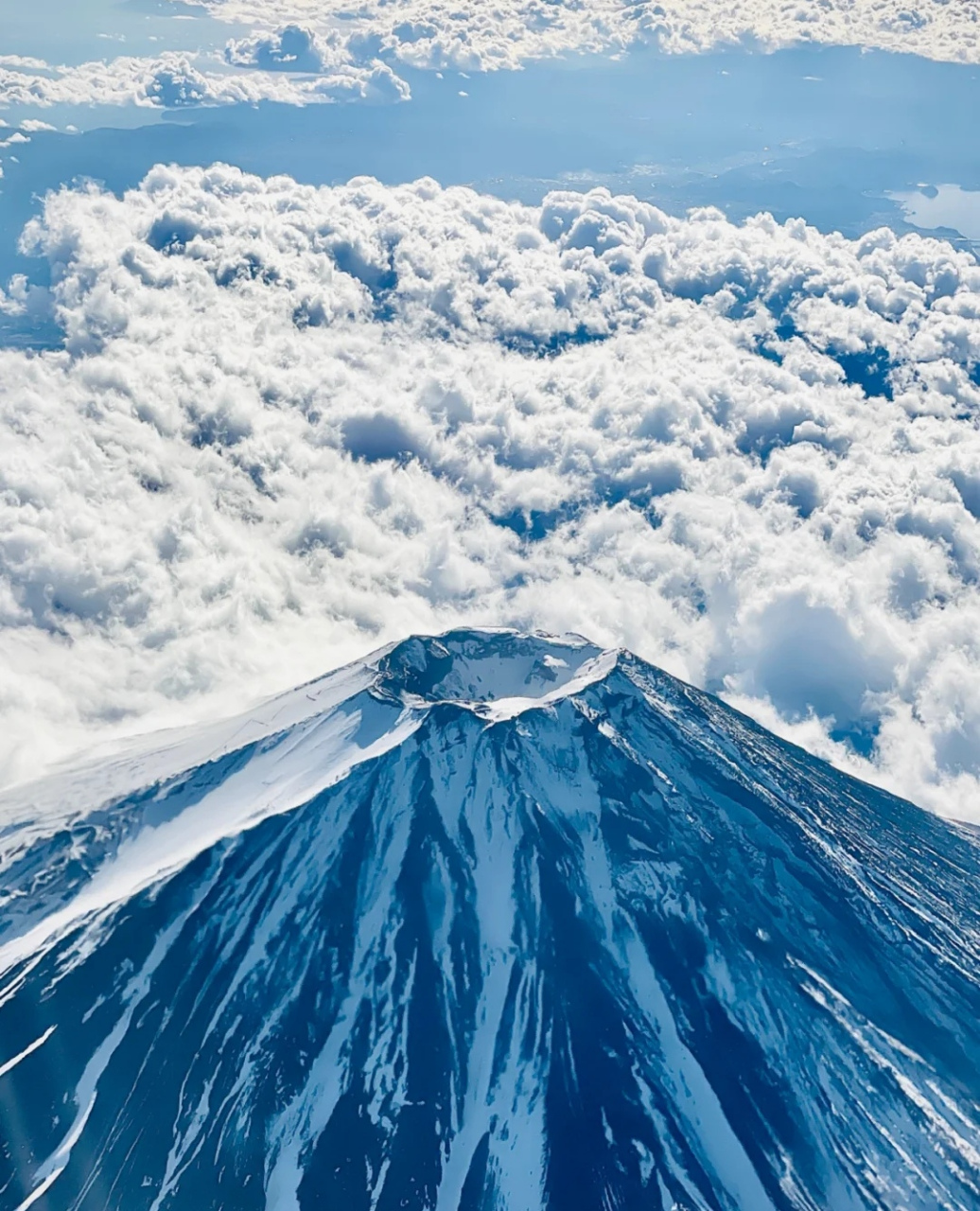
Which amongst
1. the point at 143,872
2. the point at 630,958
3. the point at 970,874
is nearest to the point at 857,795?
the point at 970,874

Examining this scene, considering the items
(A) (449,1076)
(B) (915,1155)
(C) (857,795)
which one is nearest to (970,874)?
(C) (857,795)

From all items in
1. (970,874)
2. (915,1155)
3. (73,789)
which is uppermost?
(915,1155)

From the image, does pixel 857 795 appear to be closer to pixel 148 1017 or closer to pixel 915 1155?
pixel 915 1155

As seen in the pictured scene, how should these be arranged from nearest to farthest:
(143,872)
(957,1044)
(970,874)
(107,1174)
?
(107,1174), (957,1044), (143,872), (970,874)

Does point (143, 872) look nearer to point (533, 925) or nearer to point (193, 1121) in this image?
point (193, 1121)

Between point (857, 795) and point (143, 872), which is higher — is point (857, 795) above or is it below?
below

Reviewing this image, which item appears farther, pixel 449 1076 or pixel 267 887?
pixel 267 887

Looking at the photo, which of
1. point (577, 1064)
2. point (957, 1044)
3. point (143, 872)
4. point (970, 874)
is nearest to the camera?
point (577, 1064)
